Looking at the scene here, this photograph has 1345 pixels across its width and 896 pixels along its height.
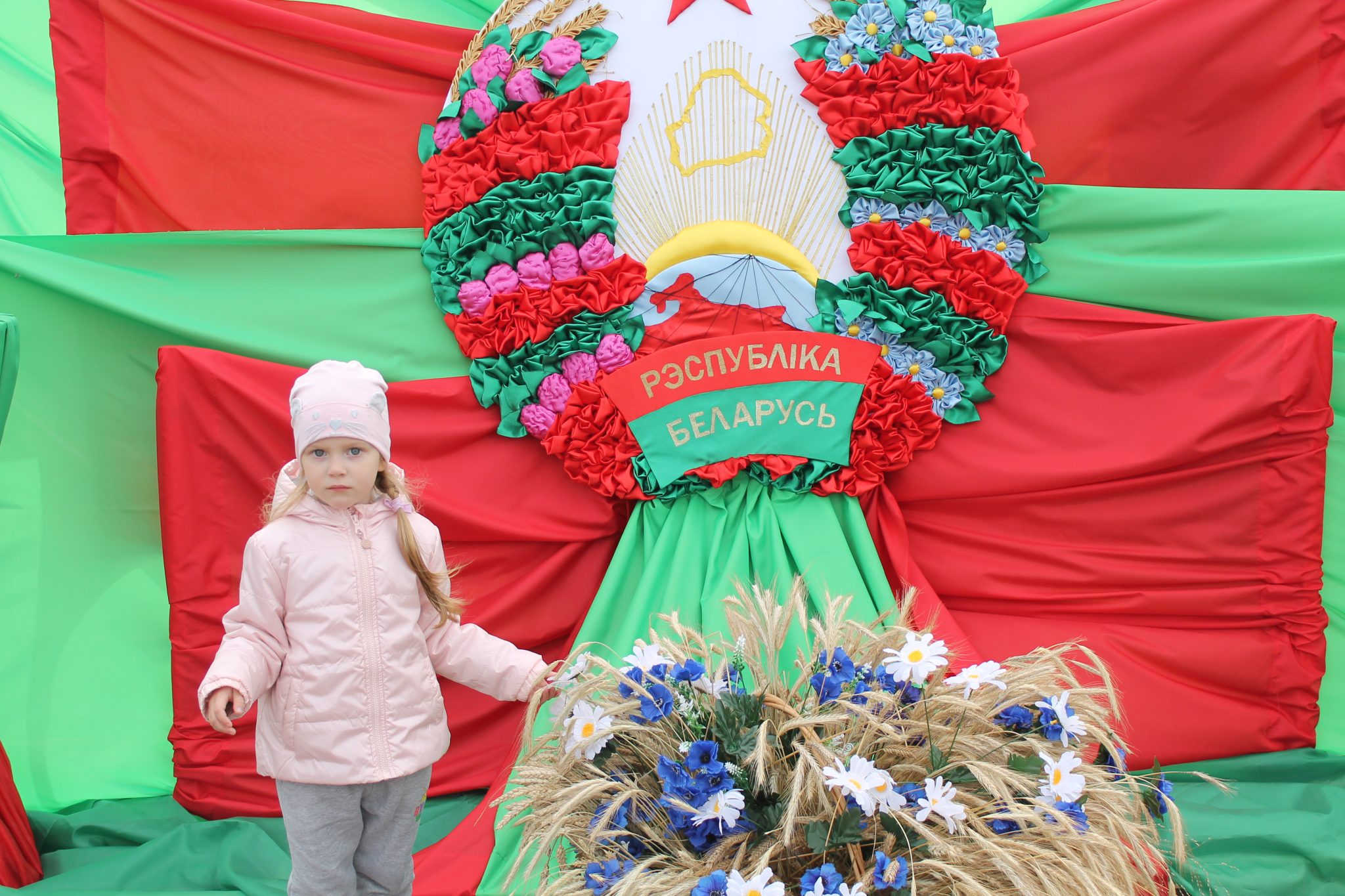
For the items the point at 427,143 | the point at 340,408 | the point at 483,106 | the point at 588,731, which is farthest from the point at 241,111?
the point at 588,731

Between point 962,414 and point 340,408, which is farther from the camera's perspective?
point 962,414

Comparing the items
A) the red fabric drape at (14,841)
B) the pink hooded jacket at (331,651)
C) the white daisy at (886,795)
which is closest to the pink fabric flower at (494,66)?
the pink hooded jacket at (331,651)

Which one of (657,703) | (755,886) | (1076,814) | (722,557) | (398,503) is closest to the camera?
(755,886)

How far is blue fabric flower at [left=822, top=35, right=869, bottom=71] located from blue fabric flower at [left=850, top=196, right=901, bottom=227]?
265 millimetres

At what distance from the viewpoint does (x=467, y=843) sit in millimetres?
2033

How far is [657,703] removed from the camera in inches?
49.9

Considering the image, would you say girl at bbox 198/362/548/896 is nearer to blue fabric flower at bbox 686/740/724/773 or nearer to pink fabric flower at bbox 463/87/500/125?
blue fabric flower at bbox 686/740/724/773

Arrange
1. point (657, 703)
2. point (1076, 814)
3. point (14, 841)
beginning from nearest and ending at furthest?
1. point (1076, 814)
2. point (657, 703)
3. point (14, 841)

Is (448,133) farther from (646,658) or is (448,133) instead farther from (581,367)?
(646,658)

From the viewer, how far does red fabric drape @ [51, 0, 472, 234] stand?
2.27 m

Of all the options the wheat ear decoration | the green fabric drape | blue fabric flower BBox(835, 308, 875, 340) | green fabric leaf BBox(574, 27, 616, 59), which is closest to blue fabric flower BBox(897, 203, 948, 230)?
blue fabric flower BBox(835, 308, 875, 340)

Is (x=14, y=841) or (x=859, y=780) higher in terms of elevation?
(x=859, y=780)

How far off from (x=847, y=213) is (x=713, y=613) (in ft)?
2.77

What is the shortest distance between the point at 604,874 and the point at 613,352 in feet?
4.01
